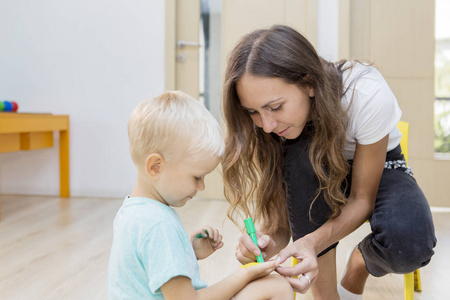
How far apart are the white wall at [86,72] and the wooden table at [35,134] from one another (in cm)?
5

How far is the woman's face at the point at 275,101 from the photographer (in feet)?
3.32

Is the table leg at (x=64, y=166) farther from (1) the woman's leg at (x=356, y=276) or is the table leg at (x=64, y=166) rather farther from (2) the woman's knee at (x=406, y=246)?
(2) the woman's knee at (x=406, y=246)

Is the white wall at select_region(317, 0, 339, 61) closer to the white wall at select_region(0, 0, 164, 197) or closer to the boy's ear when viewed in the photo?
the white wall at select_region(0, 0, 164, 197)

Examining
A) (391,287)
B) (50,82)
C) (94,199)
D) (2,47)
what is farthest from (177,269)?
(2,47)

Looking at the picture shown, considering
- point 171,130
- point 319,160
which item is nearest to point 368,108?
point 319,160

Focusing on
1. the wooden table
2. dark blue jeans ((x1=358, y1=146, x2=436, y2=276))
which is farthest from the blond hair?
the wooden table

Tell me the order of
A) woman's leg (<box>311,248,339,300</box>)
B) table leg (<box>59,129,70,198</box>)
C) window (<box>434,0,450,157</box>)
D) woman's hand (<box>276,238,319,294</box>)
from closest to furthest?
woman's hand (<box>276,238,319,294</box>)
woman's leg (<box>311,248,339,300</box>)
table leg (<box>59,129,70,198</box>)
window (<box>434,0,450,157</box>)

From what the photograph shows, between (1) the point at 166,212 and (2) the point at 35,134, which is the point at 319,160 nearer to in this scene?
(1) the point at 166,212

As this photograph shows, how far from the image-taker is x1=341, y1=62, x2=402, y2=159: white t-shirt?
3.61 ft

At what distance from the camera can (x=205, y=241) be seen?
959 millimetres

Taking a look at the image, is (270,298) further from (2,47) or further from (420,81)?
(2,47)

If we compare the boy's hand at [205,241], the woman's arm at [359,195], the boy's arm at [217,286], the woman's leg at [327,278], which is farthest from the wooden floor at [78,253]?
the boy's arm at [217,286]

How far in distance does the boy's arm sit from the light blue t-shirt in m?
0.02

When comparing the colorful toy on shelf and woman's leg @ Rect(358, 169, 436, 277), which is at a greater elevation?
the colorful toy on shelf
